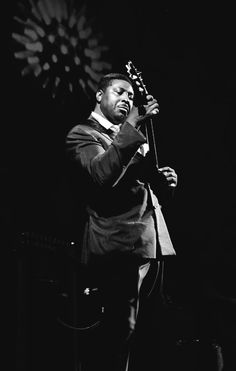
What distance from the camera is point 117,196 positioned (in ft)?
7.07

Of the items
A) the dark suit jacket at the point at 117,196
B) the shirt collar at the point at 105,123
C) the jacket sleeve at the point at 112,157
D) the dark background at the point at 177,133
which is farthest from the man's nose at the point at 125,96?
the dark background at the point at 177,133

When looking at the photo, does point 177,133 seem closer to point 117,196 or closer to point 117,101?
point 117,101

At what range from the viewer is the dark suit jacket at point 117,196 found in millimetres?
2008

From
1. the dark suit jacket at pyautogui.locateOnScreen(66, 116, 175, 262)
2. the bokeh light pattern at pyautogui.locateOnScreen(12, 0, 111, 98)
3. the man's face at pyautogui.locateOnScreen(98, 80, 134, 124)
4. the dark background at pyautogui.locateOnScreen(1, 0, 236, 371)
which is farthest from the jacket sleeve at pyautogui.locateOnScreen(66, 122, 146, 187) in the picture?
the bokeh light pattern at pyautogui.locateOnScreen(12, 0, 111, 98)

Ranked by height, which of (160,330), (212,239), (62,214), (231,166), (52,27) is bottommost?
(160,330)

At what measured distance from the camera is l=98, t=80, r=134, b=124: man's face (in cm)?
240

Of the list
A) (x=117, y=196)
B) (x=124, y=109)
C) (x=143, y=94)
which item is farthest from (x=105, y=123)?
(x=117, y=196)

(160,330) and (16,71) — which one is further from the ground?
(16,71)

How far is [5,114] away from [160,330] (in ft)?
5.34

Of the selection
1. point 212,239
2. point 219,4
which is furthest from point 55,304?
point 219,4

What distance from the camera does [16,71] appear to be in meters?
2.87

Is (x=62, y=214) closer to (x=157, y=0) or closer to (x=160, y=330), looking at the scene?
(x=160, y=330)

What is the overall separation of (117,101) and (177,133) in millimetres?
1152

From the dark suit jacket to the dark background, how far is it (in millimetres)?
640
